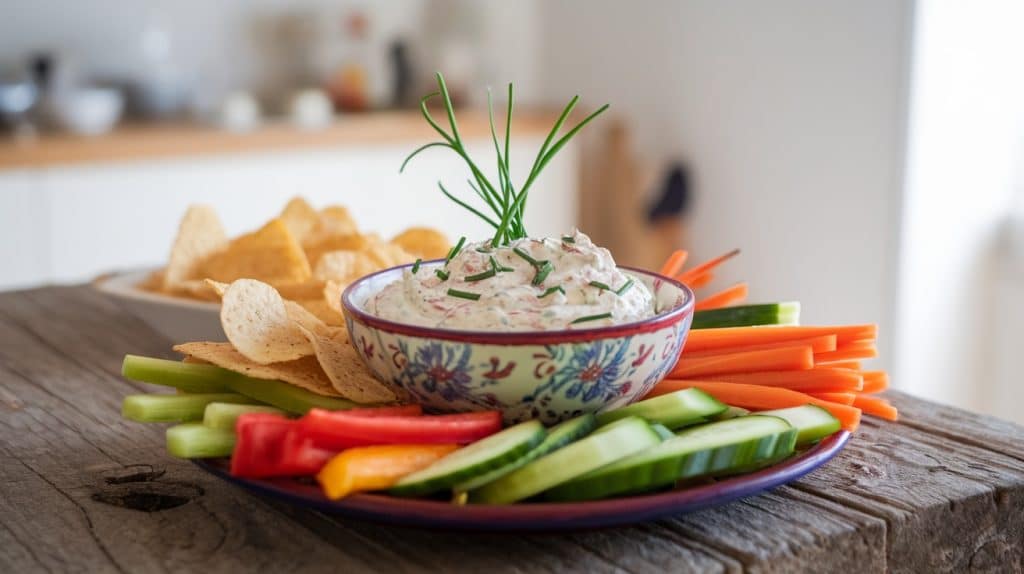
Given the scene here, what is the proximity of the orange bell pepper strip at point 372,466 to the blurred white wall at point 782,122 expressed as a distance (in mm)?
2380

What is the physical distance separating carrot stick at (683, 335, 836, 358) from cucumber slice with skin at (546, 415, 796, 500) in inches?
6.6

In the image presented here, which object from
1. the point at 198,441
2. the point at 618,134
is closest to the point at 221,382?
the point at 198,441

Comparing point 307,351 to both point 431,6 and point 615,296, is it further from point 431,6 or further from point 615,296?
point 431,6

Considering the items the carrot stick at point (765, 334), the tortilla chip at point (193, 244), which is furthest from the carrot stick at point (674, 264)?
the tortilla chip at point (193, 244)

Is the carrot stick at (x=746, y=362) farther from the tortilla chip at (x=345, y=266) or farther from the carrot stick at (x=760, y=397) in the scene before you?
the tortilla chip at (x=345, y=266)

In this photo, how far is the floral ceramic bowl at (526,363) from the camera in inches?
33.0

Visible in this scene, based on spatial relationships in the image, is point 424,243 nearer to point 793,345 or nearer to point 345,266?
point 345,266

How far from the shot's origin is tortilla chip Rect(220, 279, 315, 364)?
0.95 m

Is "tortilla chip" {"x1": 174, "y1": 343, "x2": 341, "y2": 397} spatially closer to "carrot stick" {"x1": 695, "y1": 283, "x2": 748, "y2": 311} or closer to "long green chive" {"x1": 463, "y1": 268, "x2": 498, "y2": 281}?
"long green chive" {"x1": 463, "y1": 268, "x2": 498, "y2": 281}

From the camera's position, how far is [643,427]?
0.82 meters

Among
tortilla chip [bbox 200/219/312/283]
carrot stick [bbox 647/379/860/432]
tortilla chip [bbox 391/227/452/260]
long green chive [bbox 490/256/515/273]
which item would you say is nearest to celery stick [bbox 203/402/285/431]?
long green chive [bbox 490/256/515/273]

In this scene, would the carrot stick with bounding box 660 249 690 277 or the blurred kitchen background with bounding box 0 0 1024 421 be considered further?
the blurred kitchen background with bounding box 0 0 1024 421

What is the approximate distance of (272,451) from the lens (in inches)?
32.1

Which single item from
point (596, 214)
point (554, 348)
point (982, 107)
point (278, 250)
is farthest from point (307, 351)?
point (596, 214)
